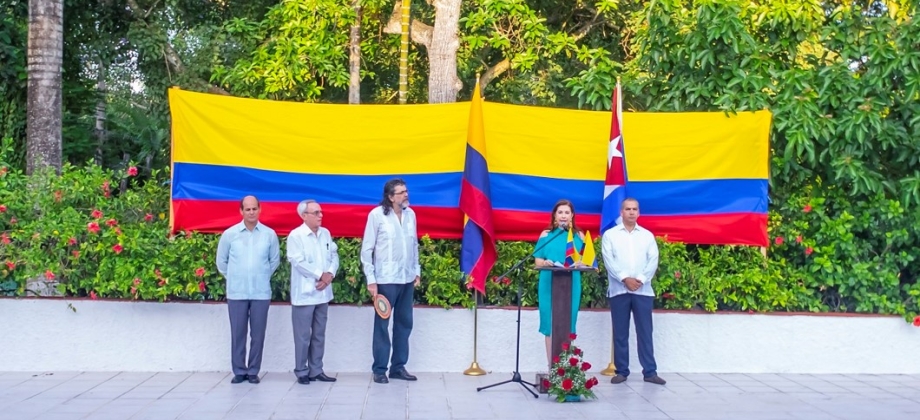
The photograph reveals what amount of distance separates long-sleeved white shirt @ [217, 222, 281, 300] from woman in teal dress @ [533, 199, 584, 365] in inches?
92.3

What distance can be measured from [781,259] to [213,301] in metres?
5.52

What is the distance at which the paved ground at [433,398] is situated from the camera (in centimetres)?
786

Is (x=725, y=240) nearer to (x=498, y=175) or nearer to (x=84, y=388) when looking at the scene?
(x=498, y=175)

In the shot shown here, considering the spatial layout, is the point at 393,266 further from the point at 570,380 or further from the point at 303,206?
the point at 570,380

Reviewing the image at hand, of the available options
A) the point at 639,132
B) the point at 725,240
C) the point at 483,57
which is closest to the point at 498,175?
the point at 639,132

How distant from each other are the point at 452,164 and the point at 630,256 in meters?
1.98

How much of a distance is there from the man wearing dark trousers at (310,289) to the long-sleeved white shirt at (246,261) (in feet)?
0.76

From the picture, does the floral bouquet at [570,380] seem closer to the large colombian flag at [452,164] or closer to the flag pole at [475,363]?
the flag pole at [475,363]

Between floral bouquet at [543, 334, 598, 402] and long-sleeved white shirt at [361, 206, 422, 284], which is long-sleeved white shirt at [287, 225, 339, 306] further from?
floral bouquet at [543, 334, 598, 402]

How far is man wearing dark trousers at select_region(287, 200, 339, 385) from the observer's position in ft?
30.0

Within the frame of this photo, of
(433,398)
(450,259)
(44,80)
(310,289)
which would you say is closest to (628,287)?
(450,259)

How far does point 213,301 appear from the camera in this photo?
389 inches

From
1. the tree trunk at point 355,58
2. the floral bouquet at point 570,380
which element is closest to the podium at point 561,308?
the floral bouquet at point 570,380

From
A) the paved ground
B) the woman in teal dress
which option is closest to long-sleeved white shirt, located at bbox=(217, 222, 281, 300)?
the paved ground
